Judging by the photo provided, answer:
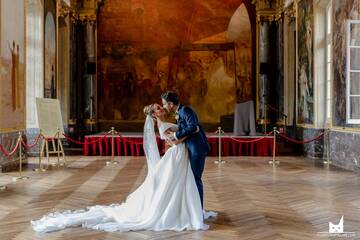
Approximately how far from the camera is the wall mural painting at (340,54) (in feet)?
40.5

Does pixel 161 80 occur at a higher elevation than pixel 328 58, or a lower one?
lower

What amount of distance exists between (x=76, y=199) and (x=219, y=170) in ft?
16.3

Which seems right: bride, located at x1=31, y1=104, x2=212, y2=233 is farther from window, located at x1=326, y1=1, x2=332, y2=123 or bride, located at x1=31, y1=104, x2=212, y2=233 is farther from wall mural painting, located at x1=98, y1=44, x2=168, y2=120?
wall mural painting, located at x1=98, y1=44, x2=168, y2=120

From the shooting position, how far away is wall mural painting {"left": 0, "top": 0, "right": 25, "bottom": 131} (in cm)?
1170

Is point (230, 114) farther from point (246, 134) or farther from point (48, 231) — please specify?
point (48, 231)

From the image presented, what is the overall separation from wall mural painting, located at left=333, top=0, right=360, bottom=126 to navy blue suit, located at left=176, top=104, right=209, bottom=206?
7508mm

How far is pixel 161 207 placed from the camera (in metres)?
5.84

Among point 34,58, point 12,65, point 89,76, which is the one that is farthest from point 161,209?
point 89,76

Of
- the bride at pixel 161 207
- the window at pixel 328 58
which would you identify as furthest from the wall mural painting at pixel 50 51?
the bride at pixel 161 207

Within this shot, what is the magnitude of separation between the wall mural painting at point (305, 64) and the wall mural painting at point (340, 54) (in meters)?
2.31

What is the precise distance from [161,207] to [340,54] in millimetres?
8733

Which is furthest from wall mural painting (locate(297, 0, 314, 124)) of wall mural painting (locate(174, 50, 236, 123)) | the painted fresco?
wall mural painting (locate(174, 50, 236, 123))

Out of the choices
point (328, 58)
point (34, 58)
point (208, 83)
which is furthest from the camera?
point (208, 83)

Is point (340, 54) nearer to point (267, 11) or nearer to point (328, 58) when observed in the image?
point (328, 58)
